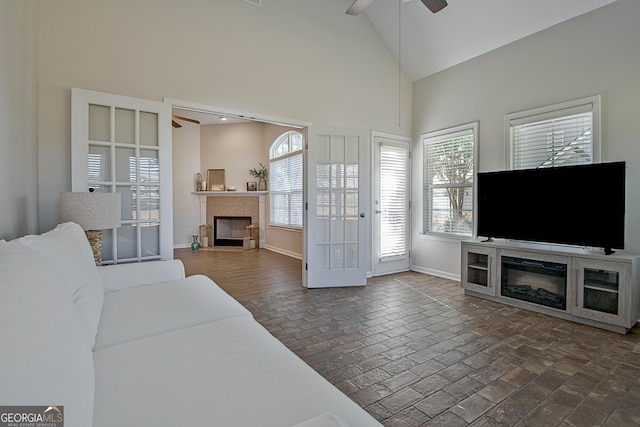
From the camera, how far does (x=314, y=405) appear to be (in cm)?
91

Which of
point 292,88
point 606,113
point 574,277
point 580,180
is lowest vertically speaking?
point 574,277

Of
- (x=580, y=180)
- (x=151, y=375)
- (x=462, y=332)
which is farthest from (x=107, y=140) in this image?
(x=580, y=180)

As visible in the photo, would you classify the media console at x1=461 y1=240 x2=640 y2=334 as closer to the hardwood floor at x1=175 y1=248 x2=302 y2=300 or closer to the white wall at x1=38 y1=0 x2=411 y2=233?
the hardwood floor at x1=175 y1=248 x2=302 y2=300

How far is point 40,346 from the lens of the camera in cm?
62

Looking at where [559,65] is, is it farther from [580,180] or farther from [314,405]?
[314,405]

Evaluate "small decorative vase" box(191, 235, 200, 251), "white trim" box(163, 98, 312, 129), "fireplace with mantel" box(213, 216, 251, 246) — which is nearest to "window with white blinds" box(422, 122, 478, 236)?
"white trim" box(163, 98, 312, 129)

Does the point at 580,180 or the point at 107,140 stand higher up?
the point at 107,140

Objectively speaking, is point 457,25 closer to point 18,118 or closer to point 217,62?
point 217,62

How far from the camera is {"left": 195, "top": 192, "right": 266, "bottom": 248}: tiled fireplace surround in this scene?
7.83 metres

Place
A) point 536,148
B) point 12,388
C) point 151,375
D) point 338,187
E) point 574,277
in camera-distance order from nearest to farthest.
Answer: point 12,388
point 151,375
point 574,277
point 536,148
point 338,187

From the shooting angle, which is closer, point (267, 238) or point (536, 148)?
point (536, 148)

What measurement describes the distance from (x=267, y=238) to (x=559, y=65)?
247 inches

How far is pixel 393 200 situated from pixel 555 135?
2.17 m

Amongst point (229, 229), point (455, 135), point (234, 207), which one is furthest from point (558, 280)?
point (229, 229)
